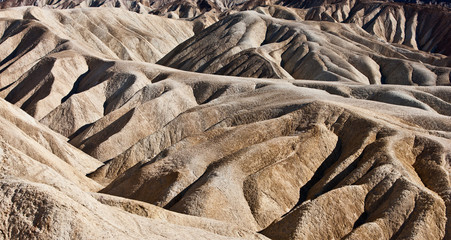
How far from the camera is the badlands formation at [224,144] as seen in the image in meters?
23.1

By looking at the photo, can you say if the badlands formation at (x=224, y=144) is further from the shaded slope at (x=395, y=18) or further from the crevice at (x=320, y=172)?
the shaded slope at (x=395, y=18)

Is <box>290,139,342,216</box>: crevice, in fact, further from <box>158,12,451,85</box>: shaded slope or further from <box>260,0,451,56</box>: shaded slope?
<box>260,0,451,56</box>: shaded slope

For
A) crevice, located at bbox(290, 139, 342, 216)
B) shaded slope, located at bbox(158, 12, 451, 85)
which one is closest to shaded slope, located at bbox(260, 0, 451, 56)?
shaded slope, located at bbox(158, 12, 451, 85)

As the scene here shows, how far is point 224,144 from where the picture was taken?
41.7m

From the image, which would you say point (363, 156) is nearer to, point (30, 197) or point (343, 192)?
point (343, 192)

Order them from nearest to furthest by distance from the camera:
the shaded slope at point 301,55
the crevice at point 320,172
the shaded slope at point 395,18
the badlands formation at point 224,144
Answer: the badlands formation at point 224,144
the crevice at point 320,172
the shaded slope at point 301,55
the shaded slope at point 395,18

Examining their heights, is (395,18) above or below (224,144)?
below

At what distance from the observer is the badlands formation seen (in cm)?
2314

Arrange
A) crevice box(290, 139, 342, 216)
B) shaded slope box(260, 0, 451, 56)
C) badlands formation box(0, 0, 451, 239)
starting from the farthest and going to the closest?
shaded slope box(260, 0, 451, 56) < crevice box(290, 139, 342, 216) < badlands formation box(0, 0, 451, 239)

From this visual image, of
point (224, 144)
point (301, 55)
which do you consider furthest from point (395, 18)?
point (224, 144)

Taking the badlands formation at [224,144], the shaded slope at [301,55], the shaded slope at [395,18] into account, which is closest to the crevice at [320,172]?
the badlands formation at [224,144]

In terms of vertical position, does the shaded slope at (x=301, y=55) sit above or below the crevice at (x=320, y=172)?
below

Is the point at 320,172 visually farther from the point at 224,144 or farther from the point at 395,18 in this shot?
the point at 395,18

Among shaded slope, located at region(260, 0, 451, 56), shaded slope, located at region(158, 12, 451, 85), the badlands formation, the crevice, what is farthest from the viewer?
shaded slope, located at region(260, 0, 451, 56)
